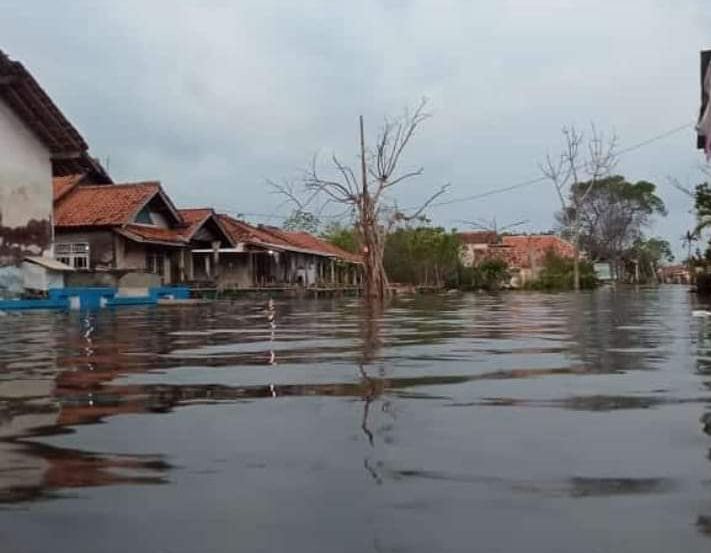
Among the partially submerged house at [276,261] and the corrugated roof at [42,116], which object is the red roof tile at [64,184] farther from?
the partially submerged house at [276,261]

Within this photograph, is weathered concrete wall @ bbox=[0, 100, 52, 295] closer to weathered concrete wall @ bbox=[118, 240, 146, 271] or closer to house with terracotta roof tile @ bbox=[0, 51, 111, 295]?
house with terracotta roof tile @ bbox=[0, 51, 111, 295]

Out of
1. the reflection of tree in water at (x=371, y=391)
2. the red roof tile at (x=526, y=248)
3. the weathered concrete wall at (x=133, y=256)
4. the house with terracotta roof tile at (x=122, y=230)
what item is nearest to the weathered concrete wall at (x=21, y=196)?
the house with terracotta roof tile at (x=122, y=230)

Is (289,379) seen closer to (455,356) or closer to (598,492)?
(455,356)

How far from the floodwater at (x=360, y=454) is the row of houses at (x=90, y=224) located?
23235mm

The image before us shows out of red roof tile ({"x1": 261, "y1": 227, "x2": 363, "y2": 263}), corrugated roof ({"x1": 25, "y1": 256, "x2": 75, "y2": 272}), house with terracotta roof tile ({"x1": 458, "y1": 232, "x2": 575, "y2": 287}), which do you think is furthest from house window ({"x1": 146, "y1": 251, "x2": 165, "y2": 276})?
house with terracotta roof tile ({"x1": 458, "y1": 232, "x2": 575, "y2": 287})

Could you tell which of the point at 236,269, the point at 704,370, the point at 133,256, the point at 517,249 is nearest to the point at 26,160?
the point at 133,256

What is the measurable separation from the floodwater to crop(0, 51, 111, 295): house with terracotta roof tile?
74.8 ft

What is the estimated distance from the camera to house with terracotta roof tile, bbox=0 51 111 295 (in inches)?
1142

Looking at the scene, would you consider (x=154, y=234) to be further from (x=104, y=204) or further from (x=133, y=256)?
(x=104, y=204)

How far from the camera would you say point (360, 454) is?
13.1ft

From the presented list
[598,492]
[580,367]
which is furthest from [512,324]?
[598,492]

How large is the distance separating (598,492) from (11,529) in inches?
77.3

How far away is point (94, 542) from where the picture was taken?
2.83 m

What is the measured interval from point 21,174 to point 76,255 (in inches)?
240
